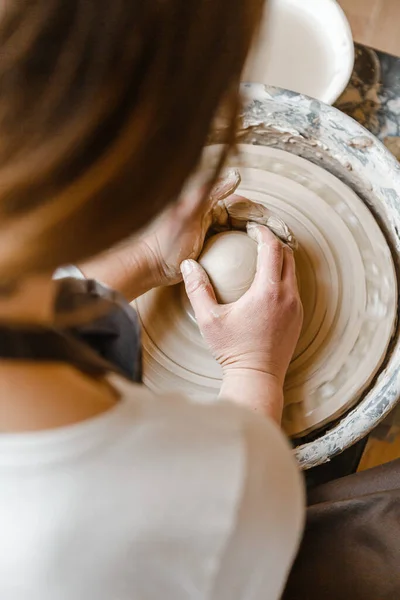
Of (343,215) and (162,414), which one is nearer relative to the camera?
(162,414)

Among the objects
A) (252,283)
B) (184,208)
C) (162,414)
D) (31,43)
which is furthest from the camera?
(252,283)

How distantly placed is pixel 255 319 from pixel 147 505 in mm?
562

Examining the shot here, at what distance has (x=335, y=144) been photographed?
1260 mm

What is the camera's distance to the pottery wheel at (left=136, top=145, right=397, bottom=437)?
113 cm

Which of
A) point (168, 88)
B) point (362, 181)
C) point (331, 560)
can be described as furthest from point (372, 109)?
point (168, 88)

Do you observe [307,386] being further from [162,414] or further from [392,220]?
[162,414]

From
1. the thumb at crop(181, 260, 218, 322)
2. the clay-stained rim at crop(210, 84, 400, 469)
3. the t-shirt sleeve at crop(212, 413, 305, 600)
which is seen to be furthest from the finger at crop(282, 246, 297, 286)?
the t-shirt sleeve at crop(212, 413, 305, 600)

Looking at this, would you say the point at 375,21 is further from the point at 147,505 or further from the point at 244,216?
the point at 147,505

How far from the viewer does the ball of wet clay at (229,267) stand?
1.06 meters

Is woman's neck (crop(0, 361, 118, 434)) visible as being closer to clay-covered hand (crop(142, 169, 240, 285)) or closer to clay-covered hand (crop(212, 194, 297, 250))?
clay-covered hand (crop(142, 169, 240, 285))

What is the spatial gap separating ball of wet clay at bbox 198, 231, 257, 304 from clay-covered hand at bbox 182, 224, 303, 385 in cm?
2

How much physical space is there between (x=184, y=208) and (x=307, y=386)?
535 millimetres

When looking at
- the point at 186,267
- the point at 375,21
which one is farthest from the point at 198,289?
the point at 375,21

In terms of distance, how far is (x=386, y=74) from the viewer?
1.40 metres
